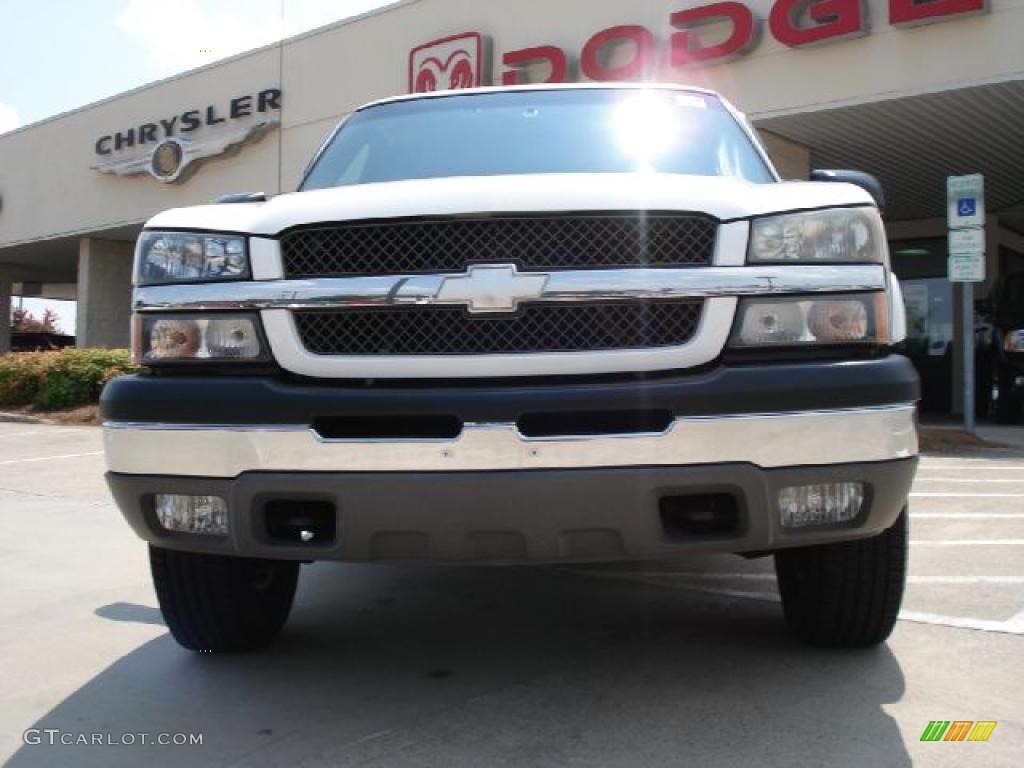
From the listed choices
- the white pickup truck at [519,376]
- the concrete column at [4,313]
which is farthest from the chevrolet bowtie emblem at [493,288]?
the concrete column at [4,313]

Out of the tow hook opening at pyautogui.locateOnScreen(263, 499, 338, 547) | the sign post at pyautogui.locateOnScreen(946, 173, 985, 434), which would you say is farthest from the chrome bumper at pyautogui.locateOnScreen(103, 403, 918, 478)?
the sign post at pyautogui.locateOnScreen(946, 173, 985, 434)

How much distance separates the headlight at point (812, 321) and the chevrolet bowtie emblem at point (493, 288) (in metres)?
0.53

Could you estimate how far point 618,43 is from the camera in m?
13.0

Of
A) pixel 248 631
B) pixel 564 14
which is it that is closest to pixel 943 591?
pixel 248 631

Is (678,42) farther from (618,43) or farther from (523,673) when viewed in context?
(523,673)

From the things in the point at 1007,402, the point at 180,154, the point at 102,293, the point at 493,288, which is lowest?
the point at 1007,402

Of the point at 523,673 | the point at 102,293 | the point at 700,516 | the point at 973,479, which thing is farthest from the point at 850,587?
the point at 102,293

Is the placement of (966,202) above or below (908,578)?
above

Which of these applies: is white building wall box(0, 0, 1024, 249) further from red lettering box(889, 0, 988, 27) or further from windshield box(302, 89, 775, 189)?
windshield box(302, 89, 775, 189)

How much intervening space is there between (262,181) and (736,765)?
18.3 meters

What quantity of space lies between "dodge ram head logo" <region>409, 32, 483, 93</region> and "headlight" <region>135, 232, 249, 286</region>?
486 inches

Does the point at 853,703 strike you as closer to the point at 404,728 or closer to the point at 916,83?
the point at 404,728

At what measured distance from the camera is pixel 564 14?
536 inches

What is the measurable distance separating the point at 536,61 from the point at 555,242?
40.0 ft
